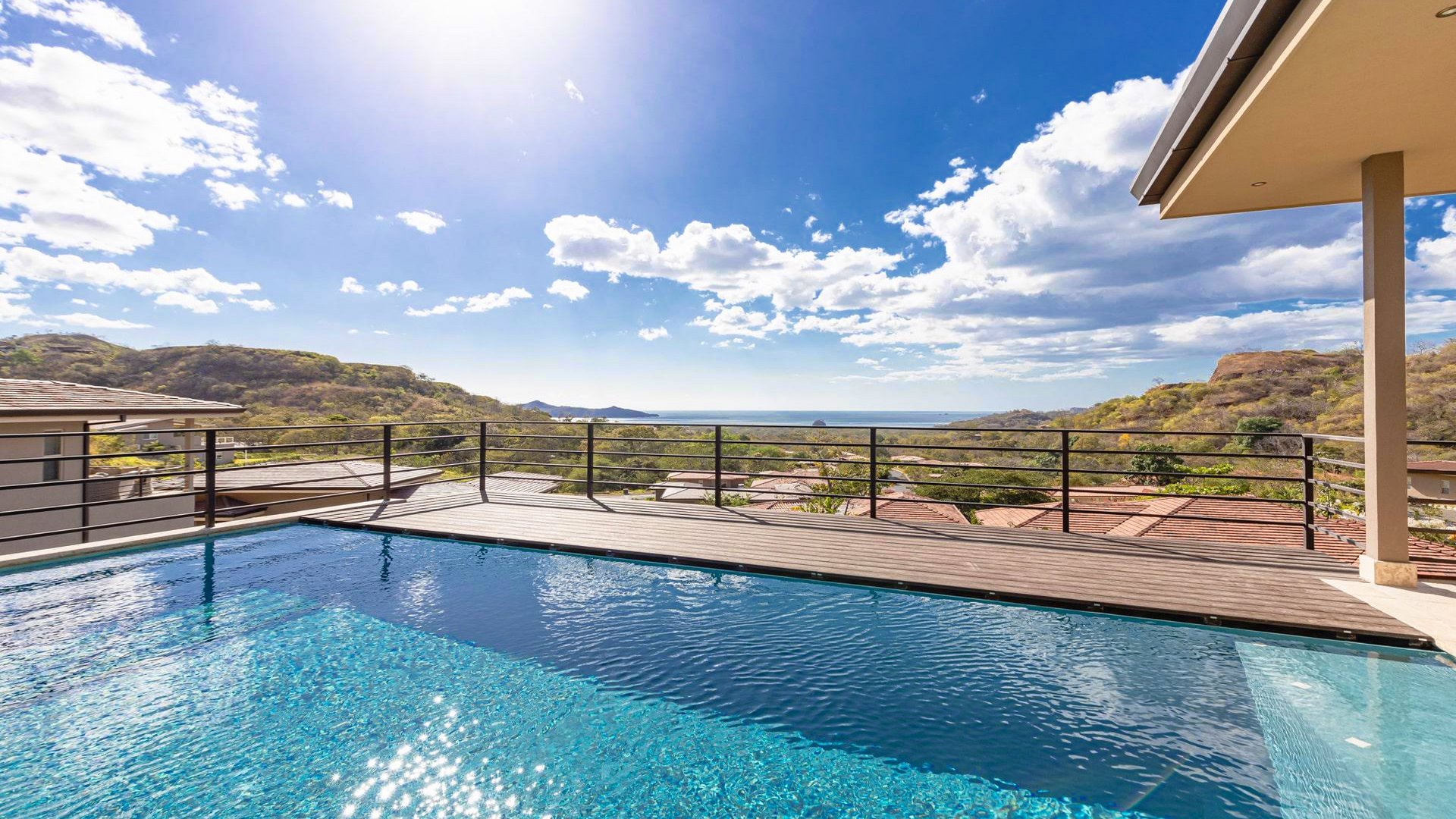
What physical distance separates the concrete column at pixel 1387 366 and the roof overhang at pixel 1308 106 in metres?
0.29

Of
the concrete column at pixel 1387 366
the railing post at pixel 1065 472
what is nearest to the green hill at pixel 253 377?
the railing post at pixel 1065 472

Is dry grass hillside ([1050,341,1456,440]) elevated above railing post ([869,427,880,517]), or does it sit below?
above

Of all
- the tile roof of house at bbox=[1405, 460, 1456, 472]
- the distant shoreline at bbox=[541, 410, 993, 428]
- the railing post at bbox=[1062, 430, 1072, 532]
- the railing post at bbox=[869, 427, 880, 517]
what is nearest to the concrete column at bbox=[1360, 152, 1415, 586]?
the tile roof of house at bbox=[1405, 460, 1456, 472]

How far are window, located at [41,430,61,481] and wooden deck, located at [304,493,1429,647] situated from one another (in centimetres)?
496

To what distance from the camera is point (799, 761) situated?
186 centimetres

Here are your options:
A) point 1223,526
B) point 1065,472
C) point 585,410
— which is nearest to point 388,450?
point 1065,472

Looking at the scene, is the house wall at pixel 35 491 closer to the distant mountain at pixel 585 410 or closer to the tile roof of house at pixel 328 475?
the tile roof of house at pixel 328 475

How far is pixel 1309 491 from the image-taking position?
3.97 metres

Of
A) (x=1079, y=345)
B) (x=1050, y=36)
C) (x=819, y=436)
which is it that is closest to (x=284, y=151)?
(x=819, y=436)

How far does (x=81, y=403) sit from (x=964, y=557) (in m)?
10.8

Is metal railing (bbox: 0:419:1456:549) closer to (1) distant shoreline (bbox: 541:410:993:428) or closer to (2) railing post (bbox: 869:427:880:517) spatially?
(2) railing post (bbox: 869:427:880:517)

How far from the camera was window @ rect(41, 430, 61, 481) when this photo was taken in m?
6.93

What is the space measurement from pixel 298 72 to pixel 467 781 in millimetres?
9107

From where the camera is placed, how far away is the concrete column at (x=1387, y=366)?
10.4 ft
